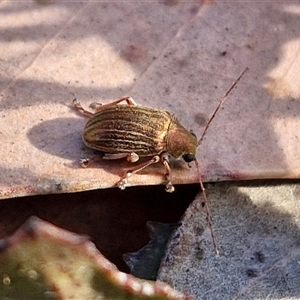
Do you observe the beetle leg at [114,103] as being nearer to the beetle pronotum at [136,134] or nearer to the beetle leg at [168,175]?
the beetle pronotum at [136,134]

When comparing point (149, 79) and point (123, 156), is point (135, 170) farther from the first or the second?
point (149, 79)

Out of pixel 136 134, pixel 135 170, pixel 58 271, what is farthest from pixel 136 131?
pixel 58 271

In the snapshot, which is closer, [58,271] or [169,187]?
[58,271]

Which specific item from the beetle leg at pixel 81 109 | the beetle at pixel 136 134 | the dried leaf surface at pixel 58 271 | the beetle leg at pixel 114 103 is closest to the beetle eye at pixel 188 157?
the beetle at pixel 136 134

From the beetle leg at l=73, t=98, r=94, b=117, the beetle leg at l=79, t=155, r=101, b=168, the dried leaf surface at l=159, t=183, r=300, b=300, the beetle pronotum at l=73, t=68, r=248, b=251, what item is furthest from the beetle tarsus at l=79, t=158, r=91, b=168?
the dried leaf surface at l=159, t=183, r=300, b=300

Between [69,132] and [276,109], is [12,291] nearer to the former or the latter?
[69,132]

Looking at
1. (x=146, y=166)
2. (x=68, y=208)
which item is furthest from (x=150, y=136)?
(x=68, y=208)
